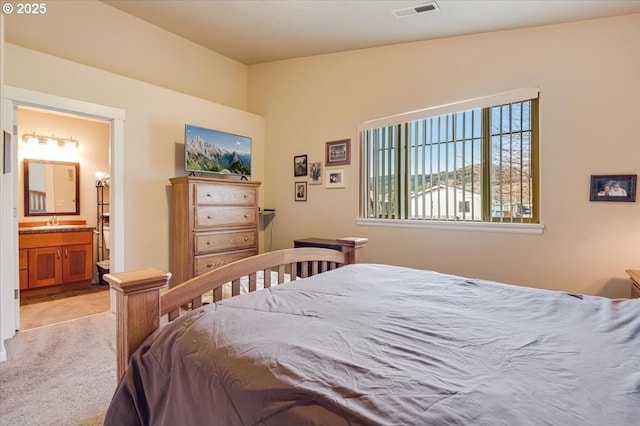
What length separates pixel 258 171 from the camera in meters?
4.77

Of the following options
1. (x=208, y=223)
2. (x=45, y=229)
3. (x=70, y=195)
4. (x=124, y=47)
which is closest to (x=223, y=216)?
(x=208, y=223)

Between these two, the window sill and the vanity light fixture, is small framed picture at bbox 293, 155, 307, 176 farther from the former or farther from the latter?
the vanity light fixture

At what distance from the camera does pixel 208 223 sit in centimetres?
364

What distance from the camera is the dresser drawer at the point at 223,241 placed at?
357cm

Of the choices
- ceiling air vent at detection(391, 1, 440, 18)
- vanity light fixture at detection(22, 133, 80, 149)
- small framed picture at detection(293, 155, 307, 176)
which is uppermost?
ceiling air vent at detection(391, 1, 440, 18)

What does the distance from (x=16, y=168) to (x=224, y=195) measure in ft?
6.11

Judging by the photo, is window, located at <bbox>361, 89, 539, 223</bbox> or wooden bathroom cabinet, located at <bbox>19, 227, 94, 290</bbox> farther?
wooden bathroom cabinet, located at <bbox>19, 227, 94, 290</bbox>

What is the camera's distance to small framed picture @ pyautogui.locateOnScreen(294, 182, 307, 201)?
4.39 meters

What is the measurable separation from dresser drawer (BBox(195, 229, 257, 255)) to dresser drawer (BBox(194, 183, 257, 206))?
34cm

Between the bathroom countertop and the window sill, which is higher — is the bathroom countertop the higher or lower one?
the lower one

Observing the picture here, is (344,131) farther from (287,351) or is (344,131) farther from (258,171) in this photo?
(287,351)

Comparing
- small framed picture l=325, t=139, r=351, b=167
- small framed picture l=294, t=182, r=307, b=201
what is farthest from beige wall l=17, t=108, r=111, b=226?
small framed picture l=325, t=139, r=351, b=167

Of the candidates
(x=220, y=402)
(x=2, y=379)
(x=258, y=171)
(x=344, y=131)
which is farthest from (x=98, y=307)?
(x=220, y=402)

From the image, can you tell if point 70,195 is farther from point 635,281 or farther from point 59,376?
point 635,281
